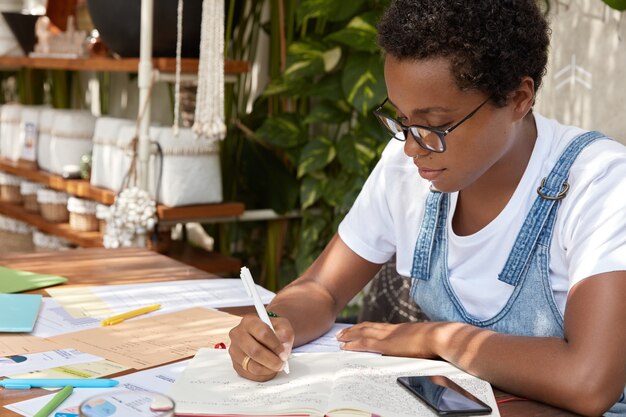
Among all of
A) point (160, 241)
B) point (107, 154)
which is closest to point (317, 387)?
point (160, 241)

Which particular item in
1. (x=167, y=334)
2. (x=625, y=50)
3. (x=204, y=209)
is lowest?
(x=204, y=209)

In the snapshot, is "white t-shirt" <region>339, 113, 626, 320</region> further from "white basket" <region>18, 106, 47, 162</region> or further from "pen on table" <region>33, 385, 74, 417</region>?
"white basket" <region>18, 106, 47, 162</region>

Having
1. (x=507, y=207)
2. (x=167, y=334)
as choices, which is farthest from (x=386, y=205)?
(x=167, y=334)

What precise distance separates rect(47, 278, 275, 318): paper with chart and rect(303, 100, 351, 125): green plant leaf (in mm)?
1214

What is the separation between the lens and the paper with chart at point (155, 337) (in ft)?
4.07

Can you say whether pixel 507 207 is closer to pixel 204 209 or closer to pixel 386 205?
pixel 386 205

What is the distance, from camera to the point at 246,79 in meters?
3.25

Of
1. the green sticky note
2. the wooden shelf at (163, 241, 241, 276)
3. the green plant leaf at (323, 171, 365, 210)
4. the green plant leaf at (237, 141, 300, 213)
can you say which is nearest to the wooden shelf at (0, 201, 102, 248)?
the wooden shelf at (163, 241, 241, 276)

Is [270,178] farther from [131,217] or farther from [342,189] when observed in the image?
[131,217]

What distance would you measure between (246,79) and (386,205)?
1729mm

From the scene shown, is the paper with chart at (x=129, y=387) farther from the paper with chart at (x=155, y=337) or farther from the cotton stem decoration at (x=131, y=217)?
the cotton stem decoration at (x=131, y=217)

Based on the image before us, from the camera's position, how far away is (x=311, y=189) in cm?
288

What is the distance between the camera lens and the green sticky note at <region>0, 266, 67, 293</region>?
5.17 feet

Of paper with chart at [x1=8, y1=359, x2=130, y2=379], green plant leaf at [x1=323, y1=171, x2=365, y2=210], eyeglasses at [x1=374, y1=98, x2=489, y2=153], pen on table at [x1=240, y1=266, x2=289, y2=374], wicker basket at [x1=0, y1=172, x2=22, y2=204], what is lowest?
wicker basket at [x1=0, y1=172, x2=22, y2=204]
